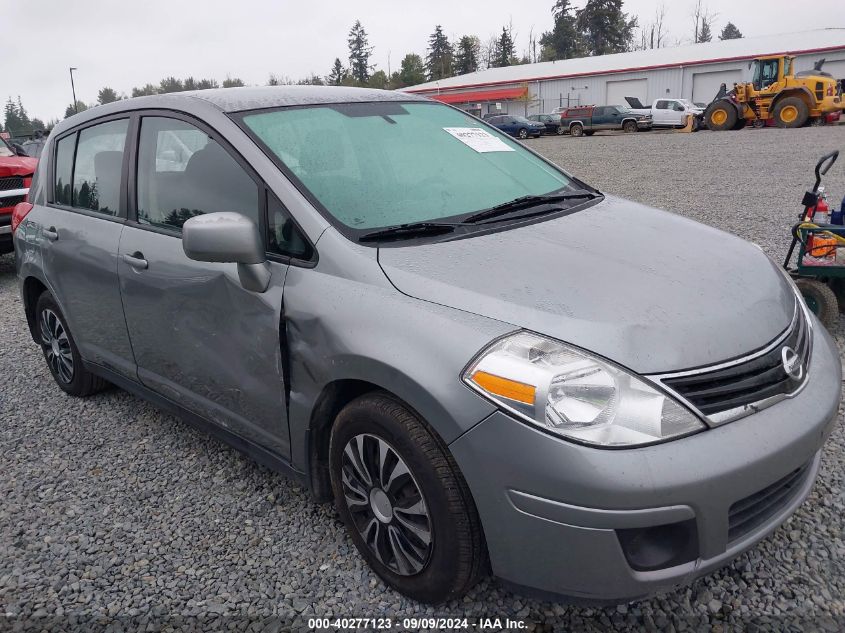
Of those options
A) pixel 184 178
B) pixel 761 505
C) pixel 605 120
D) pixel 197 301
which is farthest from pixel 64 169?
pixel 605 120

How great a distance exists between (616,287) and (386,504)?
3.38 ft

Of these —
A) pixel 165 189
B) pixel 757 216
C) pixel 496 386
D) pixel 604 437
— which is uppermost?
pixel 165 189

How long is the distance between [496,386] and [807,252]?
3674mm

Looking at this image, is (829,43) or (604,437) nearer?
(604,437)

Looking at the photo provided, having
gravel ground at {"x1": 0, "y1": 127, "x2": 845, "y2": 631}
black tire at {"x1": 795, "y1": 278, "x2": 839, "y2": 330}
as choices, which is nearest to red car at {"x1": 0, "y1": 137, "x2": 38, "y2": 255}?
gravel ground at {"x1": 0, "y1": 127, "x2": 845, "y2": 631}

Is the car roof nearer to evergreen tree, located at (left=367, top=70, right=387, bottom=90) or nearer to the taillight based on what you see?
the taillight

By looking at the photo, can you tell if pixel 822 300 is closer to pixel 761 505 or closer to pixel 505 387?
pixel 761 505

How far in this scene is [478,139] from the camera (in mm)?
3246

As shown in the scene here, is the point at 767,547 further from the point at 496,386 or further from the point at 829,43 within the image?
Answer: the point at 829,43

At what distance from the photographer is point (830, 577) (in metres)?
2.30

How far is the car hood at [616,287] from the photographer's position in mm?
1892

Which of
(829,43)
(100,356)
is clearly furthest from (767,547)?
(829,43)

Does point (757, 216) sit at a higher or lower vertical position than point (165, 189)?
lower

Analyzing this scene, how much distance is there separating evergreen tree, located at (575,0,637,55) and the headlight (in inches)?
3260
